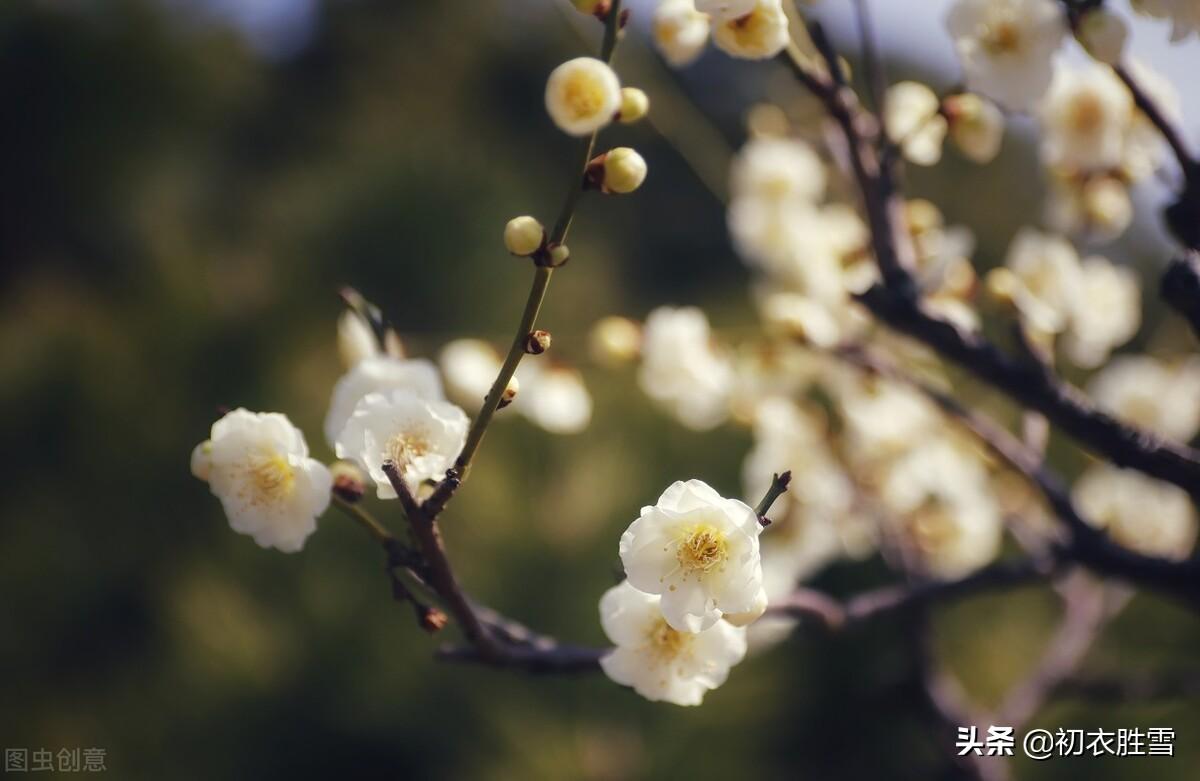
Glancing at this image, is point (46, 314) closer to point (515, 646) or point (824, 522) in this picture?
point (824, 522)

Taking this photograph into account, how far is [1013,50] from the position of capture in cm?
43

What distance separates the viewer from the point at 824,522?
0.74 meters

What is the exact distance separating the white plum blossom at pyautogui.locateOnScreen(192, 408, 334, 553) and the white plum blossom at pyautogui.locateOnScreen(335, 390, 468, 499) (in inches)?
0.7

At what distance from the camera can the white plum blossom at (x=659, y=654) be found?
35 cm

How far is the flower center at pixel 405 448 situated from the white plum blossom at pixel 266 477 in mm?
29

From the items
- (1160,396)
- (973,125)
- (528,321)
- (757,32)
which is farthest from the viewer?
(1160,396)

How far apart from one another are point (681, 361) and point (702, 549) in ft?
1.02

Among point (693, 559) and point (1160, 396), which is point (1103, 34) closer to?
point (693, 559)

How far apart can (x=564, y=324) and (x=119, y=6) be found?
1941 millimetres

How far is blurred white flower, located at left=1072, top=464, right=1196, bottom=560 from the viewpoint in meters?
0.72

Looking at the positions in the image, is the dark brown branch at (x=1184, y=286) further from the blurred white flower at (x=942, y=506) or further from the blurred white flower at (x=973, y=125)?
the blurred white flower at (x=942, y=506)

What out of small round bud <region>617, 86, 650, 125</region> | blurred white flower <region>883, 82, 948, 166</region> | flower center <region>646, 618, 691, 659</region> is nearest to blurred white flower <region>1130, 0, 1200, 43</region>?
blurred white flower <region>883, 82, 948, 166</region>

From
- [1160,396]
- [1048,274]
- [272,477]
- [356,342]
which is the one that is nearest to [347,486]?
[272,477]

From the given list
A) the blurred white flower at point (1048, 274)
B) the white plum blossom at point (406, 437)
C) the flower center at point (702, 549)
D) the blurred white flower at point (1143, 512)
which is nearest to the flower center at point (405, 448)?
the white plum blossom at point (406, 437)
